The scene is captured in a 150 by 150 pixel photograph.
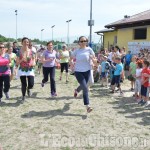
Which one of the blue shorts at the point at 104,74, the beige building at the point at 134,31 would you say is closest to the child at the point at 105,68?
the blue shorts at the point at 104,74

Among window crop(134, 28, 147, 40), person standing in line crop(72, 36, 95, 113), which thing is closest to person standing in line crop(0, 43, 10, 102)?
person standing in line crop(72, 36, 95, 113)

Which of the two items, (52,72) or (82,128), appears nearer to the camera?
(82,128)

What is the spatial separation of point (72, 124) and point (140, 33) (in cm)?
1576

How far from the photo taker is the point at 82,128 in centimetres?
670

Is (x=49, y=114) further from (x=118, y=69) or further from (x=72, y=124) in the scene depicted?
(x=118, y=69)

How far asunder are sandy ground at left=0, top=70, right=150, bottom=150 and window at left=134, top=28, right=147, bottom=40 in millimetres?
11373

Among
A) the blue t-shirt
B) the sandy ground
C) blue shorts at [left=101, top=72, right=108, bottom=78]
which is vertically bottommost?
the sandy ground

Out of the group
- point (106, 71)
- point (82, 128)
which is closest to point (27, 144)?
point (82, 128)

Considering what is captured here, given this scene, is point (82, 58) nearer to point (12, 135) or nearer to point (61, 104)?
point (61, 104)

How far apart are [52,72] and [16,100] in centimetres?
144

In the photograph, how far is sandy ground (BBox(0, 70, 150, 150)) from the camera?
5.78 m

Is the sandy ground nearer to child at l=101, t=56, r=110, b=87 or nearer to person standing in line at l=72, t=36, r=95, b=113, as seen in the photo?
person standing in line at l=72, t=36, r=95, b=113

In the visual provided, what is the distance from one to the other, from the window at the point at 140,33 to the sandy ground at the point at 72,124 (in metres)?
11.4

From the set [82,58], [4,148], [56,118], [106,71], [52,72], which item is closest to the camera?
[4,148]
